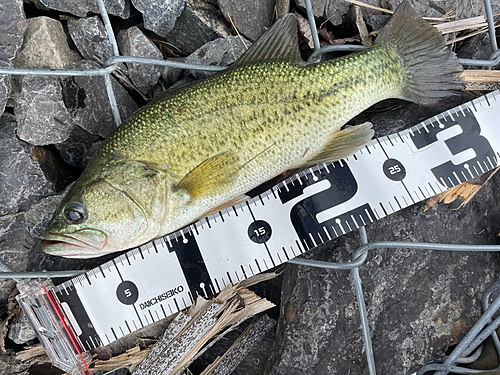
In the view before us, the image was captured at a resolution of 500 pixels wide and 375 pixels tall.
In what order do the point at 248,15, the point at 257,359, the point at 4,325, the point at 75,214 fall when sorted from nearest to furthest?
the point at 75,214
the point at 4,325
the point at 248,15
the point at 257,359

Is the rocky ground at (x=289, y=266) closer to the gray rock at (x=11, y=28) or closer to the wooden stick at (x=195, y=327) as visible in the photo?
the gray rock at (x=11, y=28)

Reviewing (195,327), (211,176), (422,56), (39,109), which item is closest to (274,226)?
(211,176)

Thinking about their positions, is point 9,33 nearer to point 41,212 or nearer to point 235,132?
point 41,212

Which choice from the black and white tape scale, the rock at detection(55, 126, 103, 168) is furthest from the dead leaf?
the rock at detection(55, 126, 103, 168)

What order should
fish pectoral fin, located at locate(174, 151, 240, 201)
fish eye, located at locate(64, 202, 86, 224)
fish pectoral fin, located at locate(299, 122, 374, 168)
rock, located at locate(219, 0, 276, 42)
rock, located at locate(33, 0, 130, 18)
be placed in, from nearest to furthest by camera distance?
fish eye, located at locate(64, 202, 86, 224), fish pectoral fin, located at locate(174, 151, 240, 201), fish pectoral fin, located at locate(299, 122, 374, 168), rock, located at locate(33, 0, 130, 18), rock, located at locate(219, 0, 276, 42)

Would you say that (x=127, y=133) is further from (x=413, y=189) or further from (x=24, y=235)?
(x=413, y=189)

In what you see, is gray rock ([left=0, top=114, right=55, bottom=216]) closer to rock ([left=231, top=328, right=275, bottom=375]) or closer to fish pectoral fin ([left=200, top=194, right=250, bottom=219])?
fish pectoral fin ([left=200, top=194, right=250, bottom=219])
